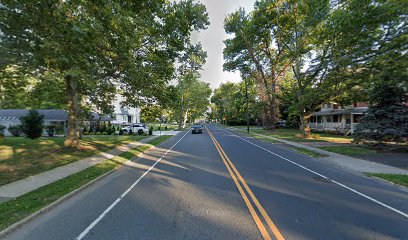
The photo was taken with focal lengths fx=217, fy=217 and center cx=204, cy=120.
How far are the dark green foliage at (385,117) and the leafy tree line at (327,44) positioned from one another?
590mm

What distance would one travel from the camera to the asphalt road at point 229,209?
400cm

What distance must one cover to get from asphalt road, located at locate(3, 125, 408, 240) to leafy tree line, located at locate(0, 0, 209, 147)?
509 cm

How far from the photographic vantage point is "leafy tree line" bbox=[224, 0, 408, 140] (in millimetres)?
15531

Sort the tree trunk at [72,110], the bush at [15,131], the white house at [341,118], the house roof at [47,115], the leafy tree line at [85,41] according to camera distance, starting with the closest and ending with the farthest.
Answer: the leafy tree line at [85,41]
the tree trunk at [72,110]
the bush at [15,131]
the white house at [341,118]
the house roof at [47,115]

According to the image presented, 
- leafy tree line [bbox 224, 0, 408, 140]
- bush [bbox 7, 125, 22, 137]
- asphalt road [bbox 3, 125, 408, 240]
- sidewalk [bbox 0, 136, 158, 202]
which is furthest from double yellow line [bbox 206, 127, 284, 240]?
bush [bbox 7, 125, 22, 137]

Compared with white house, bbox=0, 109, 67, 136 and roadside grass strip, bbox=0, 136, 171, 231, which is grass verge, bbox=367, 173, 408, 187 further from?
white house, bbox=0, 109, 67, 136

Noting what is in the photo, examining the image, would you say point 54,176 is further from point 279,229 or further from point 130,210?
point 279,229

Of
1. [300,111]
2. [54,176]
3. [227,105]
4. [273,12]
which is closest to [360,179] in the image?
[54,176]

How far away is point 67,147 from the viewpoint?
14.1 metres

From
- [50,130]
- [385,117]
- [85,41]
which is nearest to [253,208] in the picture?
[85,41]

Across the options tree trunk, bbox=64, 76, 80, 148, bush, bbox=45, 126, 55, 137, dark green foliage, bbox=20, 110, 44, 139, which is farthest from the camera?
bush, bbox=45, 126, 55, 137

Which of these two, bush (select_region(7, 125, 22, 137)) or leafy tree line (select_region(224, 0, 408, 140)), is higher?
leafy tree line (select_region(224, 0, 408, 140))


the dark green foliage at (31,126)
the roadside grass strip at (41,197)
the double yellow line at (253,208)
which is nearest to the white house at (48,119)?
the dark green foliage at (31,126)

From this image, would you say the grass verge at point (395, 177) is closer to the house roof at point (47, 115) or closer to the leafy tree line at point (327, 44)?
the leafy tree line at point (327, 44)
